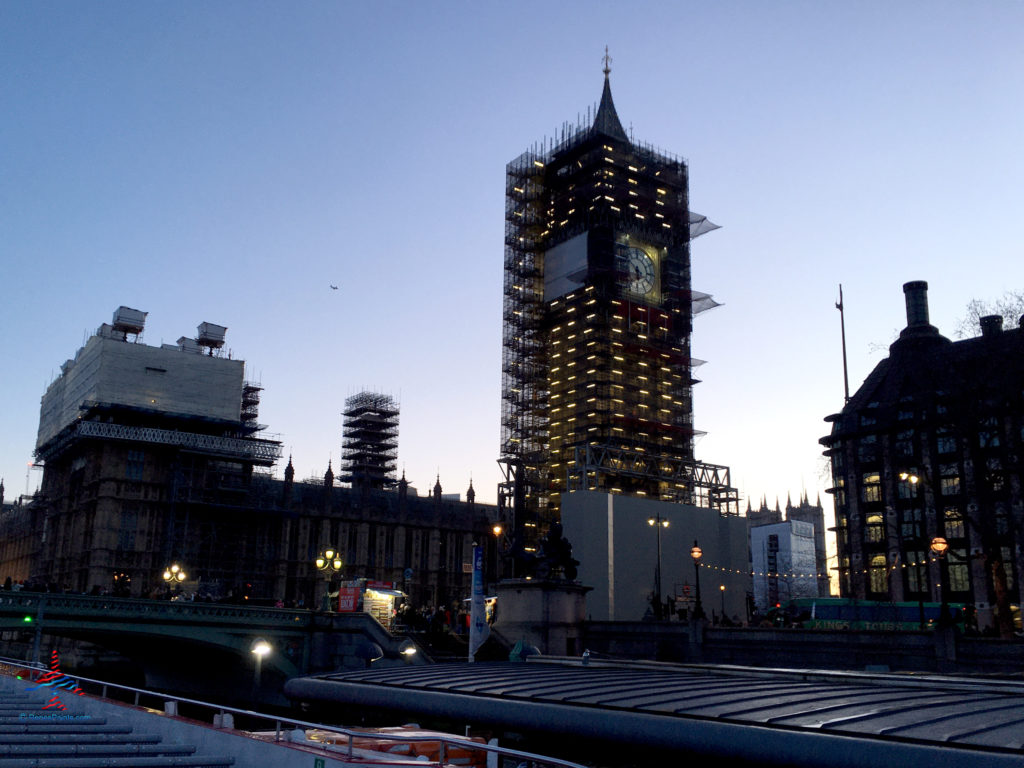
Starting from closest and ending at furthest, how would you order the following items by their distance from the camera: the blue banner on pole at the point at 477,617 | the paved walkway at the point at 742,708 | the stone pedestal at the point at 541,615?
1. the paved walkway at the point at 742,708
2. the blue banner on pole at the point at 477,617
3. the stone pedestal at the point at 541,615

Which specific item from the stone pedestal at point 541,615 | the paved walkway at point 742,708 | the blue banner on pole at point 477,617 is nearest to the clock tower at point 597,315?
A: the stone pedestal at point 541,615

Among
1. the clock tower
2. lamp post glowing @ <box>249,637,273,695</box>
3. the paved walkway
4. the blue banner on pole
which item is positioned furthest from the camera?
the clock tower

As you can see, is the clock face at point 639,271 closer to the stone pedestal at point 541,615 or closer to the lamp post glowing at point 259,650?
the lamp post glowing at point 259,650

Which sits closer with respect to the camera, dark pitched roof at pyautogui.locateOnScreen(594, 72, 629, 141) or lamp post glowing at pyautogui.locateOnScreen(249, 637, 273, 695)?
lamp post glowing at pyautogui.locateOnScreen(249, 637, 273, 695)

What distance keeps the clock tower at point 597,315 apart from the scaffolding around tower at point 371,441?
32.4 metres

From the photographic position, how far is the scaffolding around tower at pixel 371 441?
130m

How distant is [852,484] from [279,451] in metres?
62.9

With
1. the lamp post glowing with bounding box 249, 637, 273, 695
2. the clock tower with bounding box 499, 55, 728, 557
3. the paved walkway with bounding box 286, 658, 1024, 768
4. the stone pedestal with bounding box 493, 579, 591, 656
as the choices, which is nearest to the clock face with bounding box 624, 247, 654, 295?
the clock tower with bounding box 499, 55, 728, 557

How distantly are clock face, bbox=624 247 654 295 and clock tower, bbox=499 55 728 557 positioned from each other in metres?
0.16

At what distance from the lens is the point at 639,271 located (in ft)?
323

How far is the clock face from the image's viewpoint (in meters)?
97.4

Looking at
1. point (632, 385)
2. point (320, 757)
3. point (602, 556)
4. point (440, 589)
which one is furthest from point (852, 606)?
point (320, 757)

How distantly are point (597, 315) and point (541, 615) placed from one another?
59.2 metres

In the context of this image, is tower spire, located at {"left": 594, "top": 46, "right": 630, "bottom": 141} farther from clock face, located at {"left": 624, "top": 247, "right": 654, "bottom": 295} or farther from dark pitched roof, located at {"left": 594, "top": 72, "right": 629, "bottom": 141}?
clock face, located at {"left": 624, "top": 247, "right": 654, "bottom": 295}
